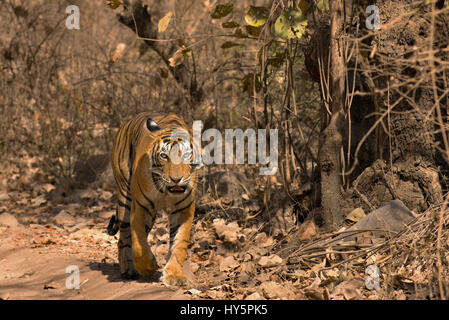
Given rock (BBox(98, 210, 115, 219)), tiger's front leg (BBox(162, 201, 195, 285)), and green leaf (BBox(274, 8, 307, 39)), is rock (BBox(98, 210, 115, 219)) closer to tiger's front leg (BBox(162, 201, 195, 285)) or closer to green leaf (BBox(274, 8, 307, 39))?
tiger's front leg (BBox(162, 201, 195, 285))

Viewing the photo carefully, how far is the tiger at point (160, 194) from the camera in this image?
4691 millimetres

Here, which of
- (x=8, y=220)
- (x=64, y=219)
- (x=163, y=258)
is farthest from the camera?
(x=64, y=219)

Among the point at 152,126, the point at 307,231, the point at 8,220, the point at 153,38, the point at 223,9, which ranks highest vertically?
the point at 153,38

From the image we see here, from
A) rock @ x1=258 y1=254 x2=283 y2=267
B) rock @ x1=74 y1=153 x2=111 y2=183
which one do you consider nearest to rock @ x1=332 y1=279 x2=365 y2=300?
rock @ x1=258 y1=254 x2=283 y2=267

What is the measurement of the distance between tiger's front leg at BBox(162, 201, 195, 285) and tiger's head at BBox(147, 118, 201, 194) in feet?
0.84

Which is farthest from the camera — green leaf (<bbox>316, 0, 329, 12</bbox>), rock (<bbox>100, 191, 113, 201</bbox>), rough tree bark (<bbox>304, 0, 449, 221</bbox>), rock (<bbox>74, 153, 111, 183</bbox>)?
rock (<bbox>74, 153, 111, 183</bbox>)

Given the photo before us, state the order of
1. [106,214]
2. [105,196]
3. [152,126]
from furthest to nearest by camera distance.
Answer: [105,196], [106,214], [152,126]

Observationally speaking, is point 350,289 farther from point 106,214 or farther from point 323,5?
point 106,214

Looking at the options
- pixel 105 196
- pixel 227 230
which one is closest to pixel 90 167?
pixel 105 196

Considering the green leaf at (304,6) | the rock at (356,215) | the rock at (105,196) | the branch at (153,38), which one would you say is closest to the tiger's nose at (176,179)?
the rock at (356,215)

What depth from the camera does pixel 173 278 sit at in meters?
4.70

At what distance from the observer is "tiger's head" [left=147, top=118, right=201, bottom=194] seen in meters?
4.63

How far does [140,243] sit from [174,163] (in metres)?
0.75

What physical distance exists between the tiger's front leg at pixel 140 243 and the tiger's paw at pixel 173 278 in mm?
213
